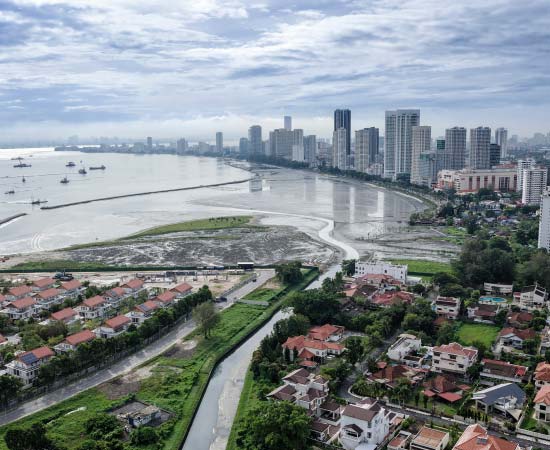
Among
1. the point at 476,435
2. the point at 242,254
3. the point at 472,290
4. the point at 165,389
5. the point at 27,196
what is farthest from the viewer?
the point at 27,196

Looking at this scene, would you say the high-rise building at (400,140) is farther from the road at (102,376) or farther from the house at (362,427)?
the house at (362,427)

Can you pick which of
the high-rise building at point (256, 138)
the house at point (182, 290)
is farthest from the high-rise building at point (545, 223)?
the high-rise building at point (256, 138)

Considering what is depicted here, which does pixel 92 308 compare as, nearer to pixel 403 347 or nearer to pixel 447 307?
pixel 403 347

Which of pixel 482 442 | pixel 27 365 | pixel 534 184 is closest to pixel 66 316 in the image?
pixel 27 365

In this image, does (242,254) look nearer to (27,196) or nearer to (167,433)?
(167,433)

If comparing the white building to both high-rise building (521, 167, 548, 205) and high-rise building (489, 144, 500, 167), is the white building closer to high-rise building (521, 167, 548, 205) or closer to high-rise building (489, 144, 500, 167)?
high-rise building (521, 167, 548, 205)

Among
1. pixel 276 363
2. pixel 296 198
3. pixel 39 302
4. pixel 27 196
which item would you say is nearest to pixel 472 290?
pixel 276 363

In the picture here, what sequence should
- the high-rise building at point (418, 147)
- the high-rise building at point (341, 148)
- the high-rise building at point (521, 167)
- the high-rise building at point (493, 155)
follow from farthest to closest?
the high-rise building at point (341, 148) < the high-rise building at point (493, 155) < the high-rise building at point (418, 147) < the high-rise building at point (521, 167)
